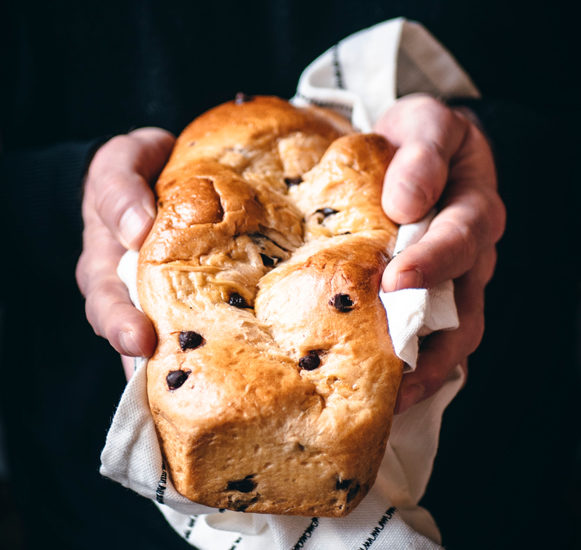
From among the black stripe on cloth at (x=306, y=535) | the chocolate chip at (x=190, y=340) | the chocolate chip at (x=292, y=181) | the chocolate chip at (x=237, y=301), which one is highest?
the chocolate chip at (x=292, y=181)

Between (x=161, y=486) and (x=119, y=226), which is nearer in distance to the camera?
(x=161, y=486)

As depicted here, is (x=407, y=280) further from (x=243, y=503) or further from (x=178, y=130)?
(x=178, y=130)

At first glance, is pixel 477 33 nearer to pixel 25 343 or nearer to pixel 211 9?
pixel 211 9

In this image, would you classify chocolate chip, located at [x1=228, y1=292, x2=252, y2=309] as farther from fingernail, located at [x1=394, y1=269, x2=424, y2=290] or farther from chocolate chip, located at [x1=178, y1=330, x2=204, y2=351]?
fingernail, located at [x1=394, y1=269, x2=424, y2=290]

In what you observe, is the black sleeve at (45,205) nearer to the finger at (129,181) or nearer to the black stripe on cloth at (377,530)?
the finger at (129,181)

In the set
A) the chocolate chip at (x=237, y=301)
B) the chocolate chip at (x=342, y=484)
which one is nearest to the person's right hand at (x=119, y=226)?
the chocolate chip at (x=237, y=301)

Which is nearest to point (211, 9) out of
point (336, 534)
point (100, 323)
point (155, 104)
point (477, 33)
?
point (155, 104)

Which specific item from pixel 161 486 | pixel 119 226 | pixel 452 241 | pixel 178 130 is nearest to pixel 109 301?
pixel 119 226
